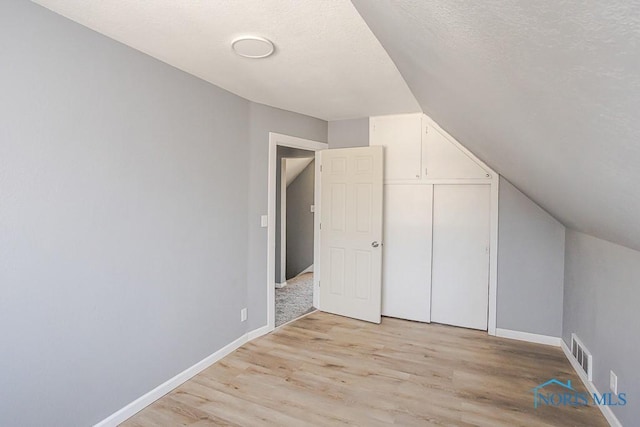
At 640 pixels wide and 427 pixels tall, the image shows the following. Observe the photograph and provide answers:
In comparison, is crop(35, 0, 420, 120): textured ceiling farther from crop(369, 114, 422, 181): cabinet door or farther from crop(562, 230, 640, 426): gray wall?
crop(562, 230, 640, 426): gray wall

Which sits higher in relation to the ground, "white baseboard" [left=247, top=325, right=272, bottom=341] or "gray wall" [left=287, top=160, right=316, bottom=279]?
"gray wall" [left=287, top=160, right=316, bottom=279]

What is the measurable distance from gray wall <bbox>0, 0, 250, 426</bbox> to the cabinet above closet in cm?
196

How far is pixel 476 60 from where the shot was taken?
101cm

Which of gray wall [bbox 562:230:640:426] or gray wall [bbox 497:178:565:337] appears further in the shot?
gray wall [bbox 497:178:565:337]

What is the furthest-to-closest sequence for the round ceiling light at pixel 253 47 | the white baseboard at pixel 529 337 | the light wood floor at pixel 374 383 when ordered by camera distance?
the white baseboard at pixel 529 337 → the light wood floor at pixel 374 383 → the round ceiling light at pixel 253 47

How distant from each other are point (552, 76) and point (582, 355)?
2.85 meters

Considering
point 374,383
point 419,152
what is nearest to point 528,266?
point 419,152

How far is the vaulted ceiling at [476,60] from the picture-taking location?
0.58m

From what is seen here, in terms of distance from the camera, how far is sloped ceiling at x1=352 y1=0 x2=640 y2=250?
1.74 feet

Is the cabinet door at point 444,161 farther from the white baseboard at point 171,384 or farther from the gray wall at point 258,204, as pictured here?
the white baseboard at point 171,384

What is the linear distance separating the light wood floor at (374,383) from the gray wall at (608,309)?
357 mm

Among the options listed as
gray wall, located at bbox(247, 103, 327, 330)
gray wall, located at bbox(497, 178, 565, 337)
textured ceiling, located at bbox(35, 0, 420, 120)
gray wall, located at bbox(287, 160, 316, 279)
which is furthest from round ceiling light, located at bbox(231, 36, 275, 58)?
gray wall, located at bbox(287, 160, 316, 279)

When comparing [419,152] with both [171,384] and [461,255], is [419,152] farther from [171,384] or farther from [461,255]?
[171,384]

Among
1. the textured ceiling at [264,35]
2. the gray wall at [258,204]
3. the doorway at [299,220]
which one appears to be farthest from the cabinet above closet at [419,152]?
the doorway at [299,220]
